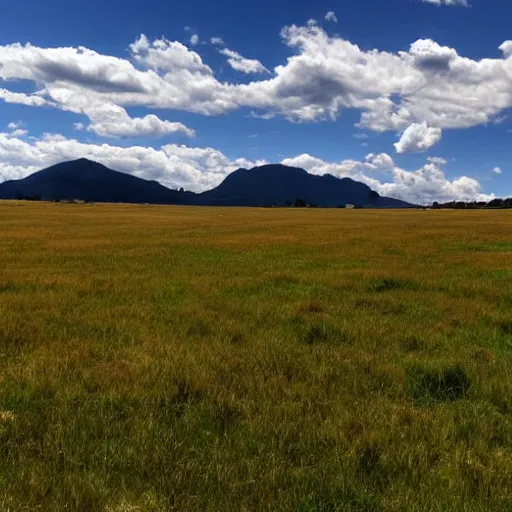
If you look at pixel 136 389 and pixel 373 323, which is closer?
pixel 136 389

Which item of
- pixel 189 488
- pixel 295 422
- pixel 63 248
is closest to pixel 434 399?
pixel 295 422

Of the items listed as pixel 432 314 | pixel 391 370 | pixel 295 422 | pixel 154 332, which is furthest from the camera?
pixel 432 314

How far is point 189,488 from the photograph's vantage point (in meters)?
4.52

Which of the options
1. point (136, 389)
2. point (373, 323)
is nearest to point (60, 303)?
point (136, 389)

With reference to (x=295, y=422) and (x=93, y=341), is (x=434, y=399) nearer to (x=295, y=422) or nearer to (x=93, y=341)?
(x=295, y=422)

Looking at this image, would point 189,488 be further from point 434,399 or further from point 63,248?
point 63,248

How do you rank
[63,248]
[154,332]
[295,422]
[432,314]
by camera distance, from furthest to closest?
[63,248], [432,314], [154,332], [295,422]

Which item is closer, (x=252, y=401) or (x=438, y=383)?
(x=252, y=401)

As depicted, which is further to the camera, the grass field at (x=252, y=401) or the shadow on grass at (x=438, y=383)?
the shadow on grass at (x=438, y=383)

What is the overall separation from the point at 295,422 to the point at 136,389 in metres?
2.42

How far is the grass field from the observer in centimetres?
451

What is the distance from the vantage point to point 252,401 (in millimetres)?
6410

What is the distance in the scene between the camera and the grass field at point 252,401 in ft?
14.8

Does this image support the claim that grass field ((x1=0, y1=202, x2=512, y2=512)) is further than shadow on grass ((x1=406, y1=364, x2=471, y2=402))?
No
